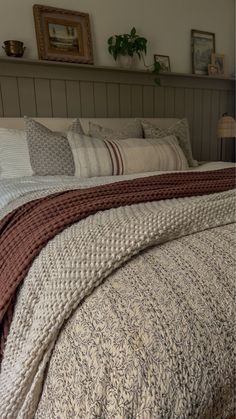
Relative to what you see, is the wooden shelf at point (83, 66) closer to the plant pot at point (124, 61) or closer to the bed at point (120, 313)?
the plant pot at point (124, 61)

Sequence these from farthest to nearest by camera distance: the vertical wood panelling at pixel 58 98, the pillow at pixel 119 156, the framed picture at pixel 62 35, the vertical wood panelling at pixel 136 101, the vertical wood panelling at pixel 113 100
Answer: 1. the vertical wood panelling at pixel 136 101
2. the vertical wood panelling at pixel 113 100
3. the vertical wood panelling at pixel 58 98
4. the framed picture at pixel 62 35
5. the pillow at pixel 119 156

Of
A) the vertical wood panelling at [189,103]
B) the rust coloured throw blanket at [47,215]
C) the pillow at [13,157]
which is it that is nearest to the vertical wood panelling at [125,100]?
the vertical wood panelling at [189,103]

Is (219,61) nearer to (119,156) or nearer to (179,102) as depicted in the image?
(179,102)

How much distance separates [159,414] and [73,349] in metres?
0.17

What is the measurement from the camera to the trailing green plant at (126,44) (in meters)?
2.37

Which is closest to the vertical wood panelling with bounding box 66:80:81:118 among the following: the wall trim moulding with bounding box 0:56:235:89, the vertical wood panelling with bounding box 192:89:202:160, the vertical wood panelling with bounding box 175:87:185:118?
the wall trim moulding with bounding box 0:56:235:89

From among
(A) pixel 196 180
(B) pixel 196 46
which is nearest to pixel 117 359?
(A) pixel 196 180

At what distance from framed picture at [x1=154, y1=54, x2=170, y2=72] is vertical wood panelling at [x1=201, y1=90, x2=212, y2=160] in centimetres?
50

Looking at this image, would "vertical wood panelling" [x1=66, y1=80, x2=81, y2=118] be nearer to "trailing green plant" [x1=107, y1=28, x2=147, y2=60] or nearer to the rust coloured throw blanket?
"trailing green plant" [x1=107, y1=28, x2=147, y2=60]

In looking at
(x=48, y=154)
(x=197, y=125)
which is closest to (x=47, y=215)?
(x=48, y=154)

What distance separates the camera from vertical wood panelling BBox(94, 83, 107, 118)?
2.45 m

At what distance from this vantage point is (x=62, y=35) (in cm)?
226

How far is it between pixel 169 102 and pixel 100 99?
2.29 feet

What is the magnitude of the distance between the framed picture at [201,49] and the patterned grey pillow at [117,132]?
3.90 feet
